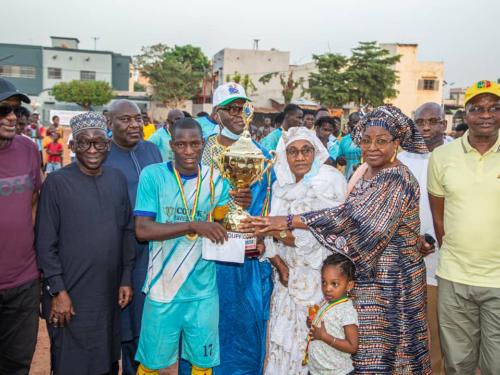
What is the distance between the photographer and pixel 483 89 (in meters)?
3.23

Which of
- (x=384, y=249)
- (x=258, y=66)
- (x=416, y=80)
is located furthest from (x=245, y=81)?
(x=416, y=80)

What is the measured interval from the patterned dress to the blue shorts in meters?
1.01

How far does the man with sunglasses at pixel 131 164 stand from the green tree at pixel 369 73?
28.8 metres

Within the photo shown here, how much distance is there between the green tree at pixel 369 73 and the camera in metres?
31.6

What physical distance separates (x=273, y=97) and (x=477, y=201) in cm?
3743

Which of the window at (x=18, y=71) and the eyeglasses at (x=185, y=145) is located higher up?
the window at (x=18, y=71)

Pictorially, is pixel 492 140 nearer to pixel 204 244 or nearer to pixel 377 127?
pixel 377 127

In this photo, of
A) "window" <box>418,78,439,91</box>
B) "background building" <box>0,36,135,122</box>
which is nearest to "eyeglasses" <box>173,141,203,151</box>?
"window" <box>418,78,439,91</box>

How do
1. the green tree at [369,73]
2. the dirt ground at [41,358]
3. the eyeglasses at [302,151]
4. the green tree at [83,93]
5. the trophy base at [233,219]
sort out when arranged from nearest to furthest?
the trophy base at [233,219]
the eyeglasses at [302,151]
the dirt ground at [41,358]
the green tree at [369,73]
the green tree at [83,93]

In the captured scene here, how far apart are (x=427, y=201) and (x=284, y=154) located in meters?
1.46

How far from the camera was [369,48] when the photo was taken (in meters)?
32.0

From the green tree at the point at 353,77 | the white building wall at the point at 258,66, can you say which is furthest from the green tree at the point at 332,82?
the white building wall at the point at 258,66

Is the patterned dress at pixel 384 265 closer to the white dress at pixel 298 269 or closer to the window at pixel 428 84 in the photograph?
the white dress at pixel 298 269

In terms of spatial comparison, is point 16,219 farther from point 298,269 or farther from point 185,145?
point 298,269
